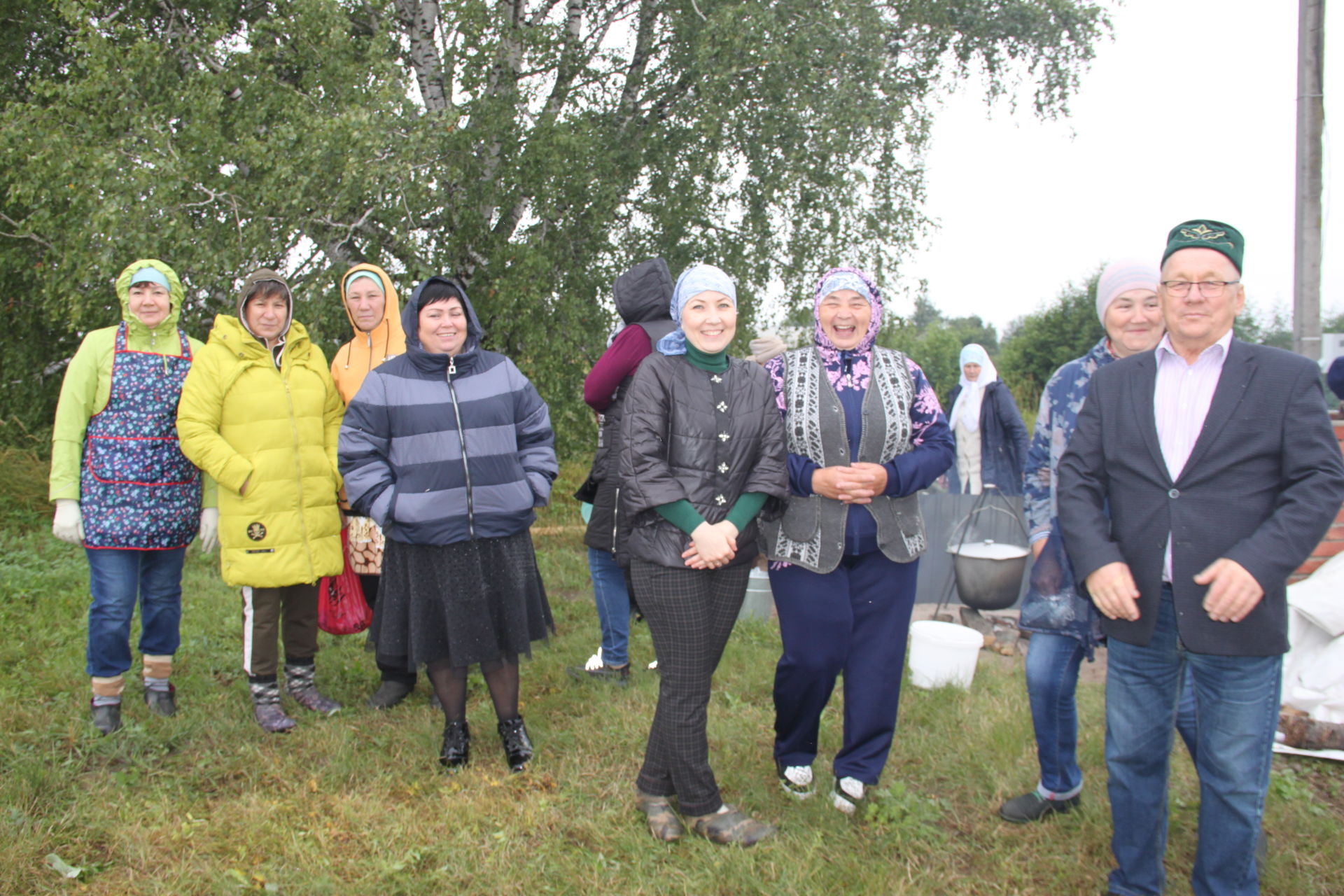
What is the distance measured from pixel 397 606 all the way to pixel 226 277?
4898 millimetres

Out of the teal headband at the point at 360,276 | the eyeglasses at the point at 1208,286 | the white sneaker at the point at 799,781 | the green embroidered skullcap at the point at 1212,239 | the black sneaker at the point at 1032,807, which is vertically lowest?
the black sneaker at the point at 1032,807

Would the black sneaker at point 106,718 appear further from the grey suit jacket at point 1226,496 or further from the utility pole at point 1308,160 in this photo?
the utility pole at point 1308,160

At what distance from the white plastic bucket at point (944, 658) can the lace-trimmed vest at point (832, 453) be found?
4.33 feet

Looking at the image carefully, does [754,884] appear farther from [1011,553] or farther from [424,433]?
[1011,553]

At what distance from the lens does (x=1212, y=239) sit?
2.31m

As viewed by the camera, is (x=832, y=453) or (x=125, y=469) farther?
(x=125, y=469)

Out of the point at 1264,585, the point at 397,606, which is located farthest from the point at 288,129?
the point at 1264,585

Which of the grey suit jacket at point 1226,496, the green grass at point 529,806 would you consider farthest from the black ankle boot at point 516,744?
the grey suit jacket at point 1226,496

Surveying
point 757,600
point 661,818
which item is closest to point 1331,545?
point 757,600

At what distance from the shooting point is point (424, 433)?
10.8ft

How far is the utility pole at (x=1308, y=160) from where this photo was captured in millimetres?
6008

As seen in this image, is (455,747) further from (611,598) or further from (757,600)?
(757,600)

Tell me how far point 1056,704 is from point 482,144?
6871 millimetres

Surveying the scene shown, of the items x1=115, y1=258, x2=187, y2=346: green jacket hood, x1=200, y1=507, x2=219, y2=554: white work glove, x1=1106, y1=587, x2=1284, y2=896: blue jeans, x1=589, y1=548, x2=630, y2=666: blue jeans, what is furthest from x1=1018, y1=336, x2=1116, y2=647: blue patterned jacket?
x1=115, y1=258, x2=187, y2=346: green jacket hood
